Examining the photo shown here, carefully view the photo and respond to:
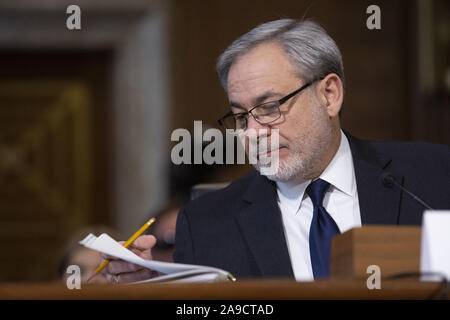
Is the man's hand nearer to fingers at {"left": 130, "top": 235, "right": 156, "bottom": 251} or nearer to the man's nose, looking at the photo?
fingers at {"left": 130, "top": 235, "right": 156, "bottom": 251}

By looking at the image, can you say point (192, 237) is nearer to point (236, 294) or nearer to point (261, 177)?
point (261, 177)

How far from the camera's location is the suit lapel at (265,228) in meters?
2.32

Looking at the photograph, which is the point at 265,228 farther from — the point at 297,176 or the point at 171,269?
the point at 171,269

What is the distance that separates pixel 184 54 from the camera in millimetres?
5695

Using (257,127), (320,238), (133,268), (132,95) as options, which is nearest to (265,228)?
(320,238)

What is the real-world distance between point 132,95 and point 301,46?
3568 mm

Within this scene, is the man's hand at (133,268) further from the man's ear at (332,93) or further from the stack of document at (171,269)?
the man's ear at (332,93)

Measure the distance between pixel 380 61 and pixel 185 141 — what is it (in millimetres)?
1913

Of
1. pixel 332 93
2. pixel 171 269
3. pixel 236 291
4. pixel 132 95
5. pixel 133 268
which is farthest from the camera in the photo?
pixel 132 95

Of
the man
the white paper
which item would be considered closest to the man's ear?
the man

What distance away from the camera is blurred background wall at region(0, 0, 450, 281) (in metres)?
5.64

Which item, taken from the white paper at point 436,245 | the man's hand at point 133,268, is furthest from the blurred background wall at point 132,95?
the white paper at point 436,245

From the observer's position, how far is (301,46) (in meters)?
2.51
